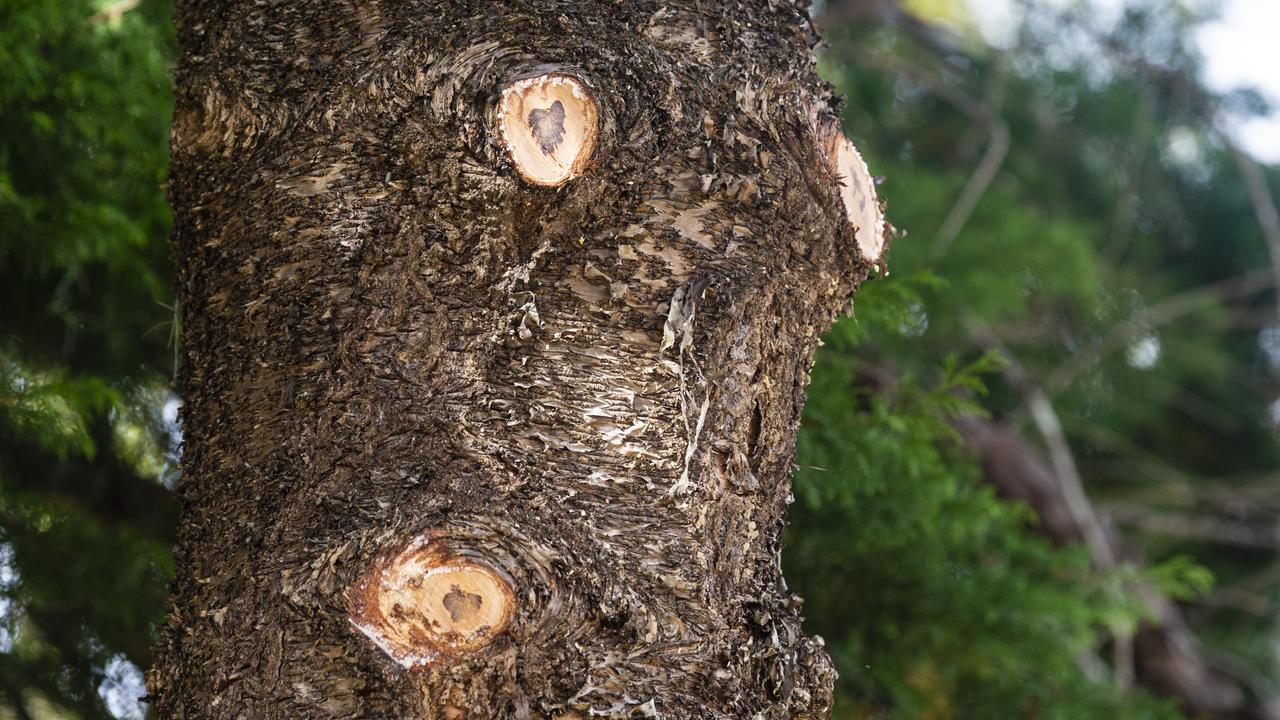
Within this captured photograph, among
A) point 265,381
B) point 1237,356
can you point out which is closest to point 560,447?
point 265,381

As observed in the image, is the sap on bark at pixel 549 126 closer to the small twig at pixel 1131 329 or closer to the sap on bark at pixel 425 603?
the sap on bark at pixel 425 603

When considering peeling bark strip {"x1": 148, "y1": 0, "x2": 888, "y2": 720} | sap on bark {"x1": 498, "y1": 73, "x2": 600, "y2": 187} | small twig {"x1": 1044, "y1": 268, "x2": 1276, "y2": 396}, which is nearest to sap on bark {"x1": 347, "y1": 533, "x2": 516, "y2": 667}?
peeling bark strip {"x1": 148, "y1": 0, "x2": 888, "y2": 720}

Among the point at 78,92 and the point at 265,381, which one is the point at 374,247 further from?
the point at 78,92

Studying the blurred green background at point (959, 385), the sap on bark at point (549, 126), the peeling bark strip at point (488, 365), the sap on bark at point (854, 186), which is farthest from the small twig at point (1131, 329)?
the sap on bark at point (549, 126)

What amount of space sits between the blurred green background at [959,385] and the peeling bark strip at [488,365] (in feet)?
1.72

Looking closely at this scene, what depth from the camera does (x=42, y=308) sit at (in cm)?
245

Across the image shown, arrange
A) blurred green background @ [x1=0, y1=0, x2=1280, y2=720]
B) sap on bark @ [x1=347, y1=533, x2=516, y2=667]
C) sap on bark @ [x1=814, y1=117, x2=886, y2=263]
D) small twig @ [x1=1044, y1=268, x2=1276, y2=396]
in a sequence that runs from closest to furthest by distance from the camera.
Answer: sap on bark @ [x1=347, y1=533, x2=516, y2=667]
sap on bark @ [x1=814, y1=117, x2=886, y2=263]
blurred green background @ [x1=0, y1=0, x2=1280, y2=720]
small twig @ [x1=1044, y1=268, x2=1276, y2=396]

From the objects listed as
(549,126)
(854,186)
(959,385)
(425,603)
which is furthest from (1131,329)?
(425,603)

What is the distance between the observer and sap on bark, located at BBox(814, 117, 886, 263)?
1.25 metres

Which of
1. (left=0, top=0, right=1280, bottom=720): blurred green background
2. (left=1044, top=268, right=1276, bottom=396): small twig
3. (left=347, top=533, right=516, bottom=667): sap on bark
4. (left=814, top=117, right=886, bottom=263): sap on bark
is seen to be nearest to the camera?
(left=347, top=533, right=516, bottom=667): sap on bark

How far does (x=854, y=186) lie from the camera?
1291 millimetres

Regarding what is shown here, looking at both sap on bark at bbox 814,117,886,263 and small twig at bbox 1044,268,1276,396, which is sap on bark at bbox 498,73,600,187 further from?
small twig at bbox 1044,268,1276,396

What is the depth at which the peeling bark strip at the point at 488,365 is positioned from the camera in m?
1.00

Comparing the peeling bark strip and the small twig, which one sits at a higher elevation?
the small twig
